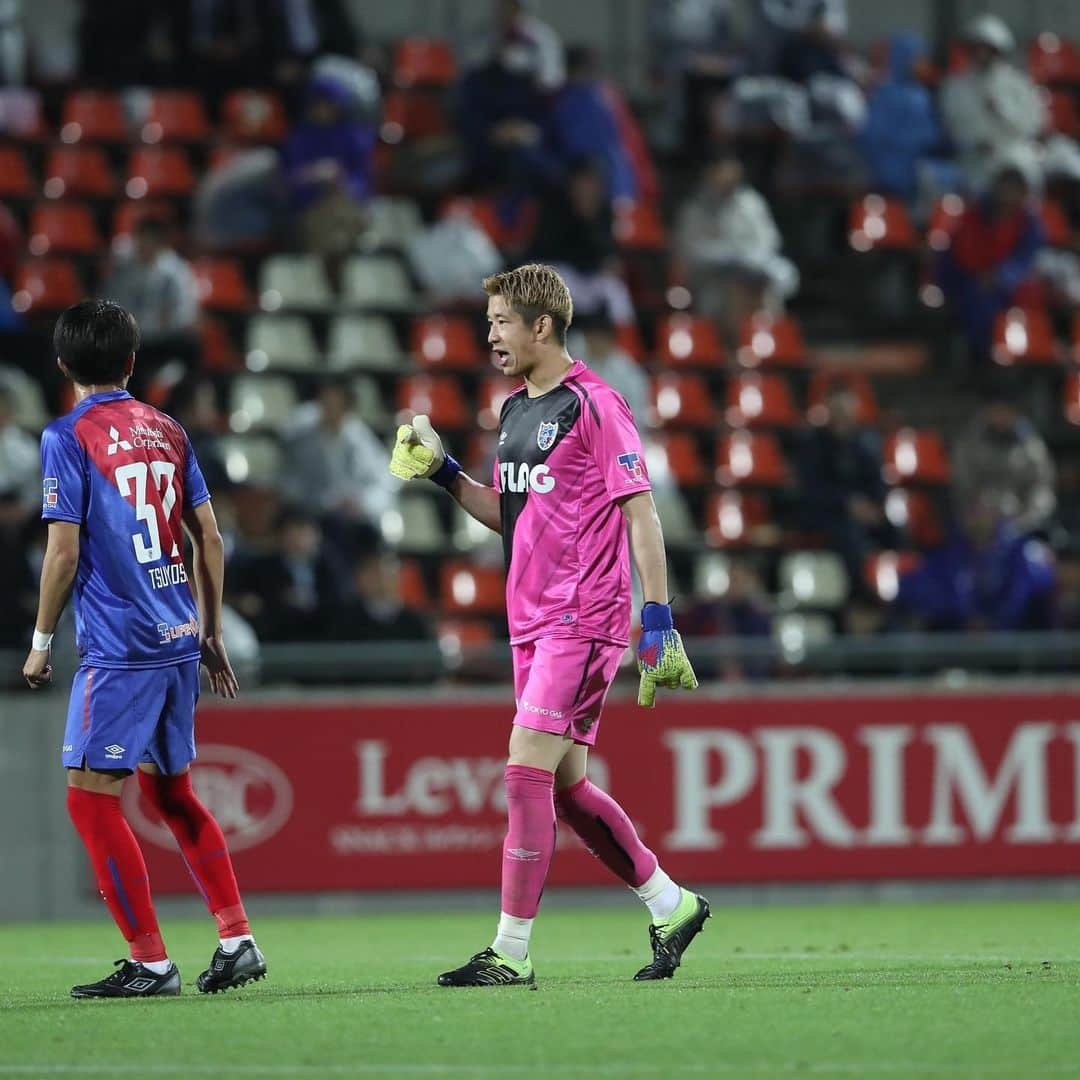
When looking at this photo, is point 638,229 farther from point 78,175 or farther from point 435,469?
point 435,469

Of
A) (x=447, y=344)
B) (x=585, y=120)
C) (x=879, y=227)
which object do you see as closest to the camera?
(x=447, y=344)

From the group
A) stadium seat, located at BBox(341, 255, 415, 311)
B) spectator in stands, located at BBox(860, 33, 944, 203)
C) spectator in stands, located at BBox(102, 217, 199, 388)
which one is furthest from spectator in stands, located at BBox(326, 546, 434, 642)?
spectator in stands, located at BBox(860, 33, 944, 203)

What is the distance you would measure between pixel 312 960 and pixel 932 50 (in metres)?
14.7

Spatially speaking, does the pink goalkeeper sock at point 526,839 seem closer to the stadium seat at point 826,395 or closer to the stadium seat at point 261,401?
the stadium seat at point 261,401

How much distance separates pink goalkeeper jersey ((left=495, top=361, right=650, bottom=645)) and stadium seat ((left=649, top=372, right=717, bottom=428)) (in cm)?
889

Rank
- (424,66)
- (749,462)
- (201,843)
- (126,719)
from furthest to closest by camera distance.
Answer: (424,66), (749,462), (201,843), (126,719)

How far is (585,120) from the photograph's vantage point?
17125 mm

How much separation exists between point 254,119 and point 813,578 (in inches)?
229

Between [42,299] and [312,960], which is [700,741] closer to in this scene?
[312,960]

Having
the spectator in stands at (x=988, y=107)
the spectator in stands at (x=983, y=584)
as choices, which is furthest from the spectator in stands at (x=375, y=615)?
the spectator in stands at (x=988, y=107)

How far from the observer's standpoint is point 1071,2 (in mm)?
21641

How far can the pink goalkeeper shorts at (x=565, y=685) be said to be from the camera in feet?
21.6

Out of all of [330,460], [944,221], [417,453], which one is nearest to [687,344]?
[944,221]

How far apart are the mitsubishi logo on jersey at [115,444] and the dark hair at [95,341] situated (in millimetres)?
197
